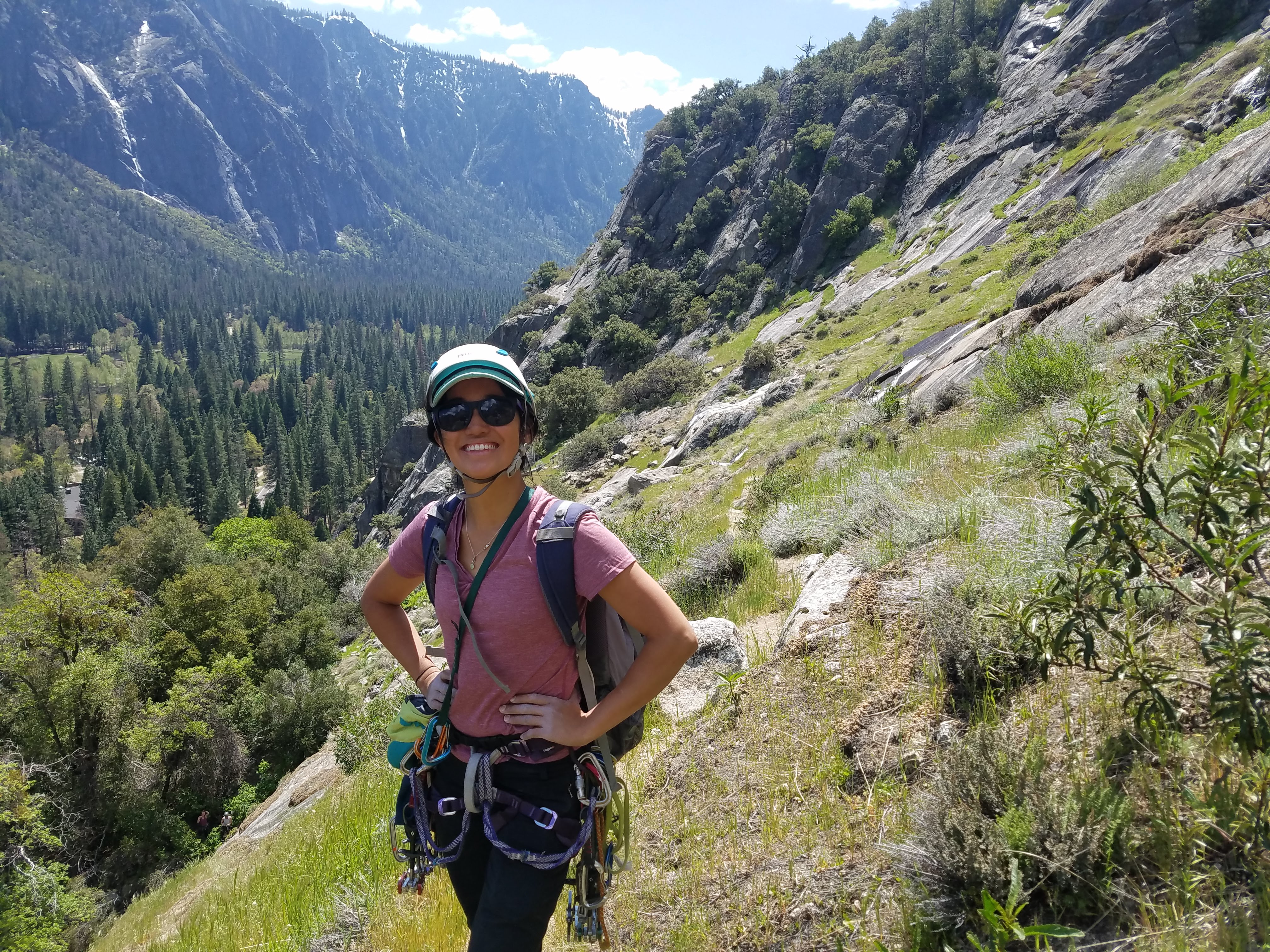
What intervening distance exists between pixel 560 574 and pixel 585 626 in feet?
0.90

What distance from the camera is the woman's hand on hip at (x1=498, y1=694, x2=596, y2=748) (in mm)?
2229

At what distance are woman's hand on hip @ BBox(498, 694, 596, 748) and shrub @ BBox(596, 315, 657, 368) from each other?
1772 inches

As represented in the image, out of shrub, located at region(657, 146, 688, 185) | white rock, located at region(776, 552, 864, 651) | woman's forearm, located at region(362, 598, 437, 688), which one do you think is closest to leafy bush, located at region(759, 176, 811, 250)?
shrub, located at region(657, 146, 688, 185)

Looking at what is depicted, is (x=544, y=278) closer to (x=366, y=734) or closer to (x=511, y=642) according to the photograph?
(x=366, y=734)

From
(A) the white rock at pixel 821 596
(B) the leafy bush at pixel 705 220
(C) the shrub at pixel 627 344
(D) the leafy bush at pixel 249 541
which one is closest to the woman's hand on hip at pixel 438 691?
(A) the white rock at pixel 821 596

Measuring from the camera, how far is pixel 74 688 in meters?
19.0

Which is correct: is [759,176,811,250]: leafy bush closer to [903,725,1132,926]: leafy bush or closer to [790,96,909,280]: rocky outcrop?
[790,96,909,280]: rocky outcrop

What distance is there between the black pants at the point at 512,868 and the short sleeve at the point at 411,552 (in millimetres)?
774

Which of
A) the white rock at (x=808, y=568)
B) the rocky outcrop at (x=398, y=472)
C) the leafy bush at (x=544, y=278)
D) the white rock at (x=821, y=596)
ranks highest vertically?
A: the leafy bush at (x=544, y=278)

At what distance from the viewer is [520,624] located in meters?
2.33

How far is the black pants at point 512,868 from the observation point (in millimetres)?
2139

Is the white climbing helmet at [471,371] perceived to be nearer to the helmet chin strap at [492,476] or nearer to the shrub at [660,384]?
the helmet chin strap at [492,476]

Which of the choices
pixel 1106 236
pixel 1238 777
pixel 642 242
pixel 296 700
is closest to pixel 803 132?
pixel 642 242

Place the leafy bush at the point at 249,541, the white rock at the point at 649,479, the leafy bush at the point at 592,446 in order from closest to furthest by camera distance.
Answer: the white rock at the point at 649,479
the leafy bush at the point at 592,446
the leafy bush at the point at 249,541
